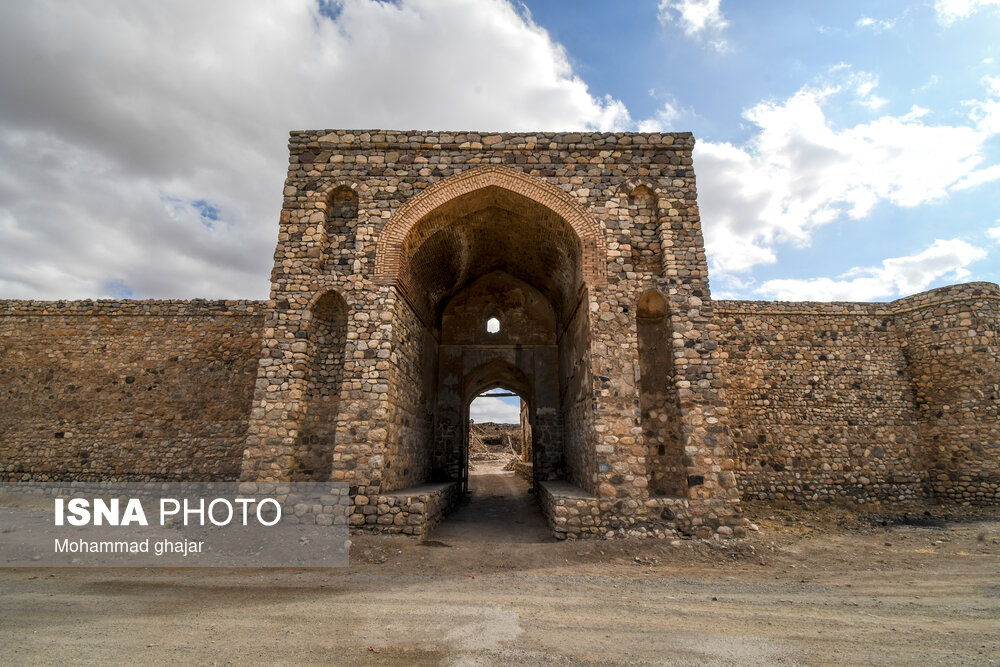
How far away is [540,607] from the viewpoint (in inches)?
188

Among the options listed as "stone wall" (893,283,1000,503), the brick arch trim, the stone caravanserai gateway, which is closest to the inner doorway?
the stone caravanserai gateway

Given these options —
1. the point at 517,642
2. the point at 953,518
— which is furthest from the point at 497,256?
the point at 953,518

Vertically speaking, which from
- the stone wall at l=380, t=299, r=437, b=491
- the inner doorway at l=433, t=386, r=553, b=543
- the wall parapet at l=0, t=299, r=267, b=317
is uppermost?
the wall parapet at l=0, t=299, r=267, b=317

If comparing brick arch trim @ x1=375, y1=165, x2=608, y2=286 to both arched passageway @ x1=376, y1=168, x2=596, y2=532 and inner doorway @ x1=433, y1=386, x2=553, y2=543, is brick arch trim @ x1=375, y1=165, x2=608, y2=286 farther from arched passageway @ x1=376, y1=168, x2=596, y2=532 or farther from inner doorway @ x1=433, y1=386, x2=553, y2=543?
inner doorway @ x1=433, y1=386, x2=553, y2=543

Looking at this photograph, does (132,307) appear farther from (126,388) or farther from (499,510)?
(499,510)

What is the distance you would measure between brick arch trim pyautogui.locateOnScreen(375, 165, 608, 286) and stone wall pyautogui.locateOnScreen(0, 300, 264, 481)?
6031 millimetres

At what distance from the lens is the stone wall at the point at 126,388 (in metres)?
11.7

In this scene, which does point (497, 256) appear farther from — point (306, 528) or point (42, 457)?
point (42, 457)

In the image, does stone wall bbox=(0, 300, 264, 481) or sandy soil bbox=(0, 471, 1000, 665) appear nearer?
sandy soil bbox=(0, 471, 1000, 665)

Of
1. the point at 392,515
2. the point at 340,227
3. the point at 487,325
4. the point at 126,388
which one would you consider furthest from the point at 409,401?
the point at 126,388

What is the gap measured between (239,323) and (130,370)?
10.7 feet

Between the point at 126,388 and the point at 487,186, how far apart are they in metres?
11.6

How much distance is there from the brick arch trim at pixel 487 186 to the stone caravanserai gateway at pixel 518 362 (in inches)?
1.8

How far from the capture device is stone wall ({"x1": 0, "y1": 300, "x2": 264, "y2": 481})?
11.7 m
